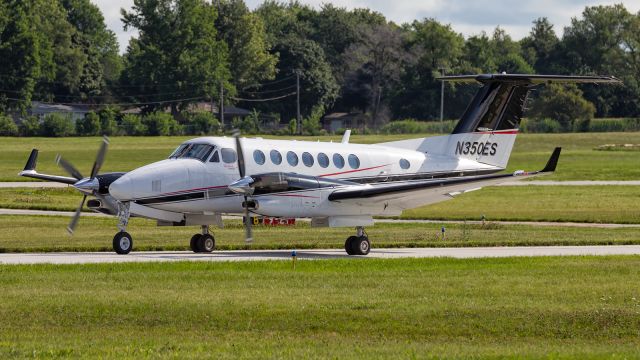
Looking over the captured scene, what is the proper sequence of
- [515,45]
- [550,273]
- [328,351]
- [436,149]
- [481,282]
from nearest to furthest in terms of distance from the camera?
[328,351] → [481,282] → [550,273] → [436,149] → [515,45]

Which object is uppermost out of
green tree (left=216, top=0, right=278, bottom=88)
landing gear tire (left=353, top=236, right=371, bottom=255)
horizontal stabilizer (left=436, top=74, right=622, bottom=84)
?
green tree (left=216, top=0, right=278, bottom=88)

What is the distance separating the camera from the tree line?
134m

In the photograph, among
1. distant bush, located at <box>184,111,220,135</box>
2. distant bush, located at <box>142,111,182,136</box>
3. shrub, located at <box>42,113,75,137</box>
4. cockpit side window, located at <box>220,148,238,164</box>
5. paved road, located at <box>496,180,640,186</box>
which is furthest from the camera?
distant bush, located at <box>142,111,182,136</box>

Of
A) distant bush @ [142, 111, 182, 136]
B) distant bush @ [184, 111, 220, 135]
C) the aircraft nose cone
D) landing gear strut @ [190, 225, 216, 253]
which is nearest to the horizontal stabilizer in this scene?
landing gear strut @ [190, 225, 216, 253]

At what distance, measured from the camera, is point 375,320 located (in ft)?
65.0

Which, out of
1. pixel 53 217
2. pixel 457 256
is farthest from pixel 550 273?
pixel 53 217

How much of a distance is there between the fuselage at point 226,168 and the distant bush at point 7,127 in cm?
9402

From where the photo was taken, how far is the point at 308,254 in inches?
1261

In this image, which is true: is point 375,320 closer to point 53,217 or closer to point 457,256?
point 457,256

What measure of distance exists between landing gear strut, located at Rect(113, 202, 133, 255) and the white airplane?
26 millimetres

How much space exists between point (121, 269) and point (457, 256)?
31.0 ft

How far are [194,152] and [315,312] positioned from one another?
11.5 m

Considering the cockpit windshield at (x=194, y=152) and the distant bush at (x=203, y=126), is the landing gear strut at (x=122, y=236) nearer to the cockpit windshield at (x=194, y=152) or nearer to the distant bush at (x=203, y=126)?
the cockpit windshield at (x=194, y=152)

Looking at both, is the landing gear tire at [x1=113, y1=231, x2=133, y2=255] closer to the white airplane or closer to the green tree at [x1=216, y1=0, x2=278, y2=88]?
the white airplane
